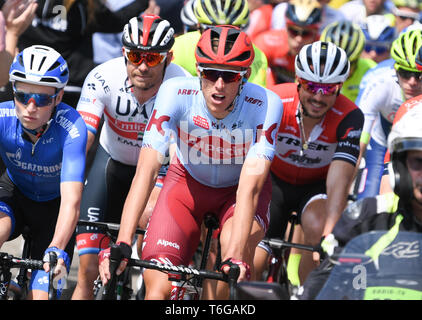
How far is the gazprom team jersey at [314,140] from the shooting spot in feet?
23.9

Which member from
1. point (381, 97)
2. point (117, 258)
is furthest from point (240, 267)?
point (381, 97)

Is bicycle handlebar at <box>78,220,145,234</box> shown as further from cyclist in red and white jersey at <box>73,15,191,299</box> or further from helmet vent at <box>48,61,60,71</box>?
helmet vent at <box>48,61,60,71</box>

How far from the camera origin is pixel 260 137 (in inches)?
243

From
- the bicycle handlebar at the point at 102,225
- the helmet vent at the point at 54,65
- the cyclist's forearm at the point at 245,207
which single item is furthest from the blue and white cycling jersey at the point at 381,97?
the helmet vent at the point at 54,65

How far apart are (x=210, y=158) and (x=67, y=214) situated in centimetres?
121

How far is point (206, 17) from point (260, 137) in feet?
10.8

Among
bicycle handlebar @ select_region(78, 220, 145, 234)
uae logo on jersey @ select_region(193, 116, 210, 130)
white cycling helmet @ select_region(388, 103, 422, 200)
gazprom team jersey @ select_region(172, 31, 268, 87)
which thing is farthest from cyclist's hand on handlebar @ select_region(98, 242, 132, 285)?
gazprom team jersey @ select_region(172, 31, 268, 87)

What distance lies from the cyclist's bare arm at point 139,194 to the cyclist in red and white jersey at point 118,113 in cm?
126

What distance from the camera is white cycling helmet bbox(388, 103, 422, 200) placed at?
4102 millimetres

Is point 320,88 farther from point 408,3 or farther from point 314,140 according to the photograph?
point 408,3

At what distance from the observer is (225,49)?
5.97m

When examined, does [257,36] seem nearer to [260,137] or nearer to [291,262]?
[291,262]
